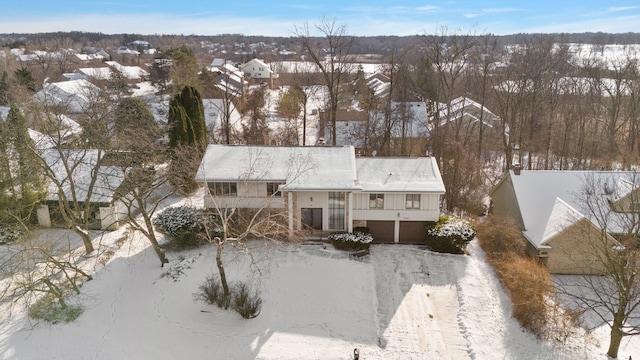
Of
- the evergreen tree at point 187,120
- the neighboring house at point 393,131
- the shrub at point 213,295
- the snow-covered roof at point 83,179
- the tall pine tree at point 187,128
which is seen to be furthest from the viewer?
the neighboring house at point 393,131

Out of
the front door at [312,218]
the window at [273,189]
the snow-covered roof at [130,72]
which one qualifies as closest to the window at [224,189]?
the window at [273,189]

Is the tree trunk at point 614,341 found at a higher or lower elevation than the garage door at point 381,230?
lower

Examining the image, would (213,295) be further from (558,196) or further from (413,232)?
(558,196)

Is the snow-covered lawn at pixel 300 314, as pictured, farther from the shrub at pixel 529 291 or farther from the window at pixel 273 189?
the window at pixel 273 189

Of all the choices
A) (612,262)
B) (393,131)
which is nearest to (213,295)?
(612,262)

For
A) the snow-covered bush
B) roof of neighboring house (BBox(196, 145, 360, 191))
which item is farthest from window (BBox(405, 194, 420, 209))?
the snow-covered bush

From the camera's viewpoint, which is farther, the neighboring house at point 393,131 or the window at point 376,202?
the neighboring house at point 393,131

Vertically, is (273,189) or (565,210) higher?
(273,189)

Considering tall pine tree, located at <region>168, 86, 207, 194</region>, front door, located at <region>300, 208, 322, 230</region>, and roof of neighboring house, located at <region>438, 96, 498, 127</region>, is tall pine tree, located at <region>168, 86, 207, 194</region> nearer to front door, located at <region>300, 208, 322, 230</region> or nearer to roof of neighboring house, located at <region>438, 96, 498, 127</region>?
front door, located at <region>300, 208, 322, 230</region>
